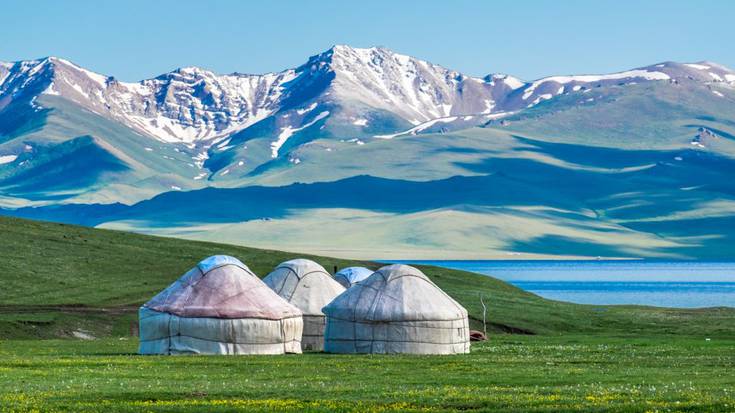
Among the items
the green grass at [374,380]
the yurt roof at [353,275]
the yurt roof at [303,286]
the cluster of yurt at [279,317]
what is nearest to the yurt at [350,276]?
the yurt roof at [353,275]

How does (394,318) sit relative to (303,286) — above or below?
below

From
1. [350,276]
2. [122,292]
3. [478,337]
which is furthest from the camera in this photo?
[122,292]

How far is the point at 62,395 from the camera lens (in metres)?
36.4

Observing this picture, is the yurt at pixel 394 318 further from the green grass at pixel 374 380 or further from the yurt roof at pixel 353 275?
the yurt roof at pixel 353 275

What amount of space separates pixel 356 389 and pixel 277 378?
5.44 metres

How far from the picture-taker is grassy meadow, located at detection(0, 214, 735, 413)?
114 ft

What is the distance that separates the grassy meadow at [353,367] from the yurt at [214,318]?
186 cm

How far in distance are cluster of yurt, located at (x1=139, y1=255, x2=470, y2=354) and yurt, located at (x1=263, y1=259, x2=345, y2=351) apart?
201 inches

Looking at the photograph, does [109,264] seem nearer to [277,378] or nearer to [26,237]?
[26,237]

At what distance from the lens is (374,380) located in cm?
4275

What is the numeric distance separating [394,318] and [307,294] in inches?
341

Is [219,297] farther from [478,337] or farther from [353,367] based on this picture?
[478,337]

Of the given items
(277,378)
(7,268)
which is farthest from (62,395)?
(7,268)

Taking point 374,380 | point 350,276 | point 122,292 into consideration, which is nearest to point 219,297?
point 374,380
